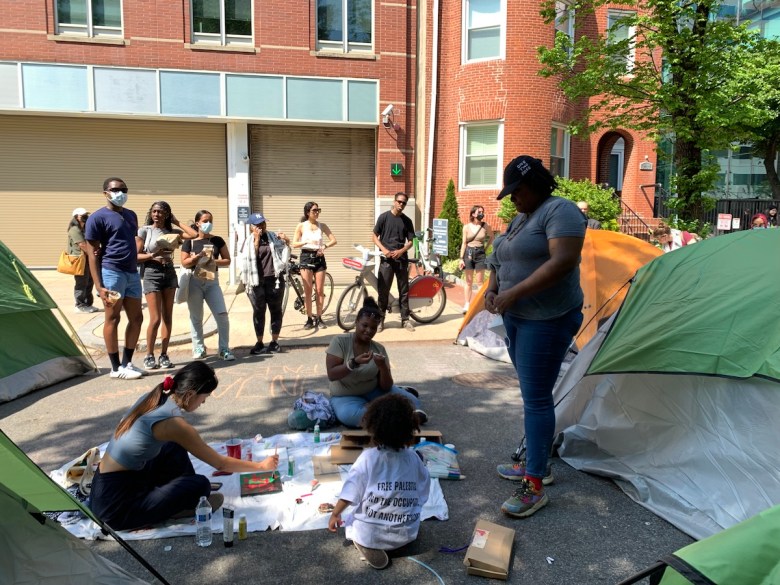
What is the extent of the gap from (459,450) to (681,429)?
5.00 ft

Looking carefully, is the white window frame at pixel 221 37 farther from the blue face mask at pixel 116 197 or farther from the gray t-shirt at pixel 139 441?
the gray t-shirt at pixel 139 441

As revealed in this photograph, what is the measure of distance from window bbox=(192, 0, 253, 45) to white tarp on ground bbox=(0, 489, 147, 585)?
13.2 meters

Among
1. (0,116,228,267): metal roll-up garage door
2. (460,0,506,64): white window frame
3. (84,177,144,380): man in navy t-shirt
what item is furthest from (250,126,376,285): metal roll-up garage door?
(84,177,144,380): man in navy t-shirt

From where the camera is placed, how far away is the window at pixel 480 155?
49.5 feet

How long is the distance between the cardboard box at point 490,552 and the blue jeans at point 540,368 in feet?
1.74

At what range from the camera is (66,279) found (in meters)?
13.3

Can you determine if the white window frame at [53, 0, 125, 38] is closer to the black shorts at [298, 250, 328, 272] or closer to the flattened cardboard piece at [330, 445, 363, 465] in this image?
the black shorts at [298, 250, 328, 272]

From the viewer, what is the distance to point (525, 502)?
3547 mm

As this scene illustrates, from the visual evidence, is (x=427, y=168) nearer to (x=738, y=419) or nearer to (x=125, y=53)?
(x=125, y=53)

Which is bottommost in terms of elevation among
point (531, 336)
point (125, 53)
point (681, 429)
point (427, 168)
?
point (681, 429)

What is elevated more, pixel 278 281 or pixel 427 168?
pixel 427 168

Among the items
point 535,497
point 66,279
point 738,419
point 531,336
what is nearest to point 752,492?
point 738,419

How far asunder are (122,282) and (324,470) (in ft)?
10.8

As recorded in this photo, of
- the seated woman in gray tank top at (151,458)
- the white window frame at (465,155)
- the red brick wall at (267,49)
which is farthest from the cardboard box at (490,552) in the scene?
the white window frame at (465,155)
